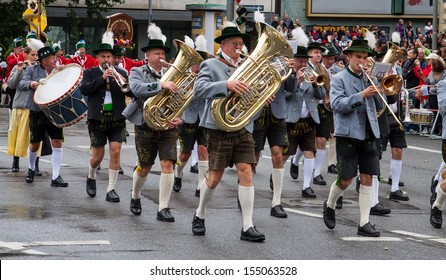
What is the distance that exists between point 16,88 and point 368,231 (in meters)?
6.94

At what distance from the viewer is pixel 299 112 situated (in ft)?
44.5

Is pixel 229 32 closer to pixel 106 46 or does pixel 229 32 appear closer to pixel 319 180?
pixel 106 46

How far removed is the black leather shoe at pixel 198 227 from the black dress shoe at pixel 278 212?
152cm

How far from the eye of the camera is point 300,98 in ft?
44.0

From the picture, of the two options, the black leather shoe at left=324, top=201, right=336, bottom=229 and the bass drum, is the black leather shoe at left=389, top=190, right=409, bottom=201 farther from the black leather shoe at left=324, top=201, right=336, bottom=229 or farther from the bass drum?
the bass drum

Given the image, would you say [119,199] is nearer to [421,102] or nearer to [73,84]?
[73,84]

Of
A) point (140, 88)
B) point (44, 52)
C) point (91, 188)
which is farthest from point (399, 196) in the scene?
point (44, 52)

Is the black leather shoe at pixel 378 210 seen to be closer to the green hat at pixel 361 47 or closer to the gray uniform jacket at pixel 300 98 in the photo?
the gray uniform jacket at pixel 300 98

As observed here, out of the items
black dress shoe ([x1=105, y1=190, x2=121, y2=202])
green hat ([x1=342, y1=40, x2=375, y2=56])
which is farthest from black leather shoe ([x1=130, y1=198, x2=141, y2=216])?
green hat ([x1=342, y1=40, x2=375, y2=56])

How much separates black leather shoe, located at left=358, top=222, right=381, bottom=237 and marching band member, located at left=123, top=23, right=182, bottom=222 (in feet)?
6.41

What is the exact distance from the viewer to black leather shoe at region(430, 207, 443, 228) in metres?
11.5

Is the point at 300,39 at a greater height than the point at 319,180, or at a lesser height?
greater

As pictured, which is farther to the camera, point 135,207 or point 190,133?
point 190,133

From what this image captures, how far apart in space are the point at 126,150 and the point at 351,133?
32.4 feet
